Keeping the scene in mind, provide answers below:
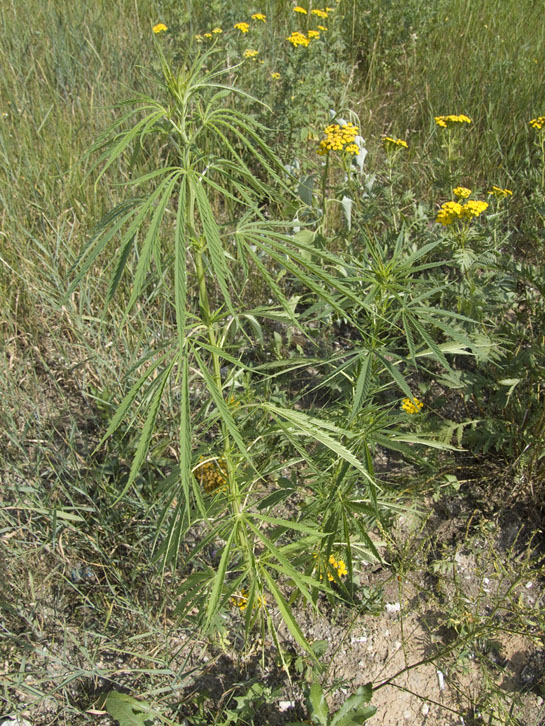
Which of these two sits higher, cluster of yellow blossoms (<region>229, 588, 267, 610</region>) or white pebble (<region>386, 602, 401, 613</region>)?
cluster of yellow blossoms (<region>229, 588, 267, 610</region>)

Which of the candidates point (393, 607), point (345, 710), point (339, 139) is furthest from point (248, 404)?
point (339, 139)

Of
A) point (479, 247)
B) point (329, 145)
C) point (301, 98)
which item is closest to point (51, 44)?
point (301, 98)

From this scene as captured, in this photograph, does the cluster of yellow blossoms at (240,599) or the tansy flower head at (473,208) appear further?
the tansy flower head at (473,208)

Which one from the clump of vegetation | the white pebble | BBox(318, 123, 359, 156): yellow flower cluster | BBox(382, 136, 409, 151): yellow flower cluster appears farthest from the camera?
BBox(382, 136, 409, 151): yellow flower cluster

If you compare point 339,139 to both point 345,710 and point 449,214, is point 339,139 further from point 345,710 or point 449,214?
point 345,710

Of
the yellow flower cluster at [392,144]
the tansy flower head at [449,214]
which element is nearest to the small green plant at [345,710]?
the tansy flower head at [449,214]

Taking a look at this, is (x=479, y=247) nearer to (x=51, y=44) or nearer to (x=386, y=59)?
(x=386, y=59)

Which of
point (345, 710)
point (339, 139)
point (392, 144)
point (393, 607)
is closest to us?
point (345, 710)

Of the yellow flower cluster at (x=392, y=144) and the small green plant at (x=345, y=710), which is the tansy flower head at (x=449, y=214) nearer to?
the yellow flower cluster at (x=392, y=144)

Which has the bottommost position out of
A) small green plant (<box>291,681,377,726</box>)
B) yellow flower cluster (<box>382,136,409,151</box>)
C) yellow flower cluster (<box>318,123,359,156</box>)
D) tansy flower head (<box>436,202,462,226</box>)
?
small green plant (<box>291,681,377,726</box>)

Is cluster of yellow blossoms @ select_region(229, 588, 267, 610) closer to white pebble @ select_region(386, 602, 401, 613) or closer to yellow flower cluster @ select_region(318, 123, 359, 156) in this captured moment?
white pebble @ select_region(386, 602, 401, 613)

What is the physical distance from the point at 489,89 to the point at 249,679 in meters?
3.29

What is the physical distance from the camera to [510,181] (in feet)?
10.2

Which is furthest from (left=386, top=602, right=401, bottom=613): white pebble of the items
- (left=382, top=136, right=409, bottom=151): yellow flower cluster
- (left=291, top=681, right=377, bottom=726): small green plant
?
(left=382, top=136, right=409, bottom=151): yellow flower cluster
